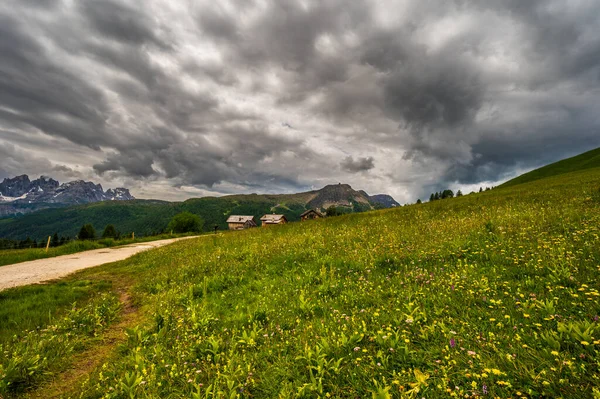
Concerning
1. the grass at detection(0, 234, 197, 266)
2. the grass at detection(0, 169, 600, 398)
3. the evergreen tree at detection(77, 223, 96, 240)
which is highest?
the grass at detection(0, 169, 600, 398)

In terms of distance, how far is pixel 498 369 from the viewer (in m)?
3.23

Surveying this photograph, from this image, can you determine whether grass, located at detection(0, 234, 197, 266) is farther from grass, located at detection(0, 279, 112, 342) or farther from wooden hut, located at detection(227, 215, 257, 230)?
wooden hut, located at detection(227, 215, 257, 230)

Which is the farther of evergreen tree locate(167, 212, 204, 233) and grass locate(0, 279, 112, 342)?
evergreen tree locate(167, 212, 204, 233)

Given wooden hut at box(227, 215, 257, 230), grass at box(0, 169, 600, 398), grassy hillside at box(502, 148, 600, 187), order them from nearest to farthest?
1. grass at box(0, 169, 600, 398)
2. grassy hillside at box(502, 148, 600, 187)
3. wooden hut at box(227, 215, 257, 230)

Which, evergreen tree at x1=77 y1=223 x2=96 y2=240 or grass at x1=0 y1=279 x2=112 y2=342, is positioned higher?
grass at x1=0 y1=279 x2=112 y2=342

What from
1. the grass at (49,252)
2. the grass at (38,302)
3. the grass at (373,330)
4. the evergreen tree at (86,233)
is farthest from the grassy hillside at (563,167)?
the evergreen tree at (86,233)

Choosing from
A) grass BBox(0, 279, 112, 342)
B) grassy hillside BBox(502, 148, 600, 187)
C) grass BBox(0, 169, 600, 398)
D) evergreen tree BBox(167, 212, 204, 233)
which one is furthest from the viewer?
evergreen tree BBox(167, 212, 204, 233)

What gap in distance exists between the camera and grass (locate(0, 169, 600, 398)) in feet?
11.0

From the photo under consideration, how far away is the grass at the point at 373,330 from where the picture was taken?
3.36m

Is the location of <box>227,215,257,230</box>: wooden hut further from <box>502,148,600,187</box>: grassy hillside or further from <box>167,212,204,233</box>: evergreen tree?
<box>502,148,600,187</box>: grassy hillside

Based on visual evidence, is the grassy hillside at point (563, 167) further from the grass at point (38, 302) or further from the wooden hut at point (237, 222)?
the wooden hut at point (237, 222)

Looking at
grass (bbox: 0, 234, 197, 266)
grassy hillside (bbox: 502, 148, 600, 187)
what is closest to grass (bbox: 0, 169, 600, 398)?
grass (bbox: 0, 234, 197, 266)

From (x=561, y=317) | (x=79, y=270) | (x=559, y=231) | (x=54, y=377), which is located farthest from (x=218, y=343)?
(x=79, y=270)

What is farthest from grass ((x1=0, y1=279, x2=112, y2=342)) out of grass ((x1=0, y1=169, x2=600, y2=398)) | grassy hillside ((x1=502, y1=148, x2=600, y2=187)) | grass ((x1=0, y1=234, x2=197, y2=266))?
grassy hillside ((x1=502, y1=148, x2=600, y2=187))
